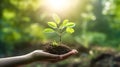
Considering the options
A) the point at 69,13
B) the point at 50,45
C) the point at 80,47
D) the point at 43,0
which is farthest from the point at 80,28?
the point at 50,45

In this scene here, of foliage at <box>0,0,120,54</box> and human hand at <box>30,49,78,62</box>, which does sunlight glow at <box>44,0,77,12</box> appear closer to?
foliage at <box>0,0,120,54</box>

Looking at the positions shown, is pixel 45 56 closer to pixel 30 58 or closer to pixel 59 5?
pixel 30 58

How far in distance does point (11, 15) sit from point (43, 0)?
562 mm

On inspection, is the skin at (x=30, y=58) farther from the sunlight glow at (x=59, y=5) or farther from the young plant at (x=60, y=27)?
the sunlight glow at (x=59, y=5)

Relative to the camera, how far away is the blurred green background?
546cm

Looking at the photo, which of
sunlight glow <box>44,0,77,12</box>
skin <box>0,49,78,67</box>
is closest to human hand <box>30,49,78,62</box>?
skin <box>0,49,78,67</box>

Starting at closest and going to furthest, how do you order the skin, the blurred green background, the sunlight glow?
the skin → the blurred green background → the sunlight glow

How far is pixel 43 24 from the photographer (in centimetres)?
618

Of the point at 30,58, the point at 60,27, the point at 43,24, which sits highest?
the point at 43,24

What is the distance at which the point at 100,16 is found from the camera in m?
6.45

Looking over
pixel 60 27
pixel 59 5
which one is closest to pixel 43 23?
pixel 59 5

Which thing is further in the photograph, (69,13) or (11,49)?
(69,13)

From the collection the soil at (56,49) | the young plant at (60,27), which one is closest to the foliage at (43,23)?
the young plant at (60,27)

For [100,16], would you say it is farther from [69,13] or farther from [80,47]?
[80,47]
